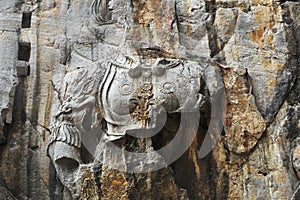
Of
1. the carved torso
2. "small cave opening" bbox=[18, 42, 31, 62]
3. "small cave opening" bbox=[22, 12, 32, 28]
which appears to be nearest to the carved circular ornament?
the carved torso

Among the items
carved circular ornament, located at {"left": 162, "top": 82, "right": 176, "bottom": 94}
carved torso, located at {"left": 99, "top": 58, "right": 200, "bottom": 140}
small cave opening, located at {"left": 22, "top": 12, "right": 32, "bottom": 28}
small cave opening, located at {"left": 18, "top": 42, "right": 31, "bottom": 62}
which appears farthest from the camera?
small cave opening, located at {"left": 22, "top": 12, "right": 32, "bottom": 28}

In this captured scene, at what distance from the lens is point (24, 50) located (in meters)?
7.17

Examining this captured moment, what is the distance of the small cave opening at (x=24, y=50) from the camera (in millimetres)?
7129

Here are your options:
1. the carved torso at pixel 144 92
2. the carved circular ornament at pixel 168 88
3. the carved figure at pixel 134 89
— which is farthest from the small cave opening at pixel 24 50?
the carved circular ornament at pixel 168 88

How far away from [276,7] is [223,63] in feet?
2.84

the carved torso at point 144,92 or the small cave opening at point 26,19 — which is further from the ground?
the small cave opening at point 26,19

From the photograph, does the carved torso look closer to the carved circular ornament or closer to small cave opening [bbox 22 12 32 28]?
the carved circular ornament

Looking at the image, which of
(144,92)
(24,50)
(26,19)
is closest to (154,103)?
(144,92)

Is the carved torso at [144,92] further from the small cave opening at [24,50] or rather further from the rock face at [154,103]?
the small cave opening at [24,50]

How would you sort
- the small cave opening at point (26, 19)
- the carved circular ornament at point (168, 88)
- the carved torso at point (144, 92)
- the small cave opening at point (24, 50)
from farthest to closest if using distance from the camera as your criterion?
the small cave opening at point (26, 19), the small cave opening at point (24, 50), the carved circular ornament at point (168, 88), the carved torso at point (144, 92)

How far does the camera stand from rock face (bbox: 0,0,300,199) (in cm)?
625

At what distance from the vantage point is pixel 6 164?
6.53 metres

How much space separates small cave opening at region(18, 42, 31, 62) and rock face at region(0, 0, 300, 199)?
1cm

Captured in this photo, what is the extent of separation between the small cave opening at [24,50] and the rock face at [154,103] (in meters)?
0.01
